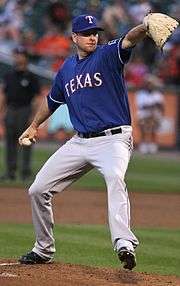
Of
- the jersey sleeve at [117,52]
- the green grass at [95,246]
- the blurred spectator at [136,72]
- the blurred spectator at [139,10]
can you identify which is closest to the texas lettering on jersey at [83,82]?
the jersey sleeve at [117,52]

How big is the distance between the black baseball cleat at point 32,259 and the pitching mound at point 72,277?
11 cm

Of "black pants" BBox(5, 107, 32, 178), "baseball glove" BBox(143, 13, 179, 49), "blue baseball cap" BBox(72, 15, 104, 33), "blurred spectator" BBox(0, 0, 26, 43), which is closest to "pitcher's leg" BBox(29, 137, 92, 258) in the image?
"blue baseball cap" BBox(72, 15, 104, 33)

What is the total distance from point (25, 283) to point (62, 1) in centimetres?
1839

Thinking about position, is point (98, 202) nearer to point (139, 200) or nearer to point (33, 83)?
point (139, 200)

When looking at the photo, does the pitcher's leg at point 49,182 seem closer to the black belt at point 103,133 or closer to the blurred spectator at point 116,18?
the black belt at point 103,133

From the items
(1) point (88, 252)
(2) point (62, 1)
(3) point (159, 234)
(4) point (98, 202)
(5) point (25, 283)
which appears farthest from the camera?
(2) point (62, 1)

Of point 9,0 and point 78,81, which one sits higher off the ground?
point 78,81

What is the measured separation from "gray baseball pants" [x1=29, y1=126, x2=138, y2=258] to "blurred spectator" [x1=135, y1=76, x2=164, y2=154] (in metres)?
16.4

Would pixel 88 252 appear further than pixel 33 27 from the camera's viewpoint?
No

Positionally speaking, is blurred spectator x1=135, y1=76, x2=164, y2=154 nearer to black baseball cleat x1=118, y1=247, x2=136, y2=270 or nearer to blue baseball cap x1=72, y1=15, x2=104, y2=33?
blue baseball cap x1=72, y1=15, x2=104, y2=33

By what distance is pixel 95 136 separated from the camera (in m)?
7.43

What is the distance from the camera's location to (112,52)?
23.8 feet

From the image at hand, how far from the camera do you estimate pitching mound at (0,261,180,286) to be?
6688 millimetres

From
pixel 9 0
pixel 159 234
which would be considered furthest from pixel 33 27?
pixel 159 234
